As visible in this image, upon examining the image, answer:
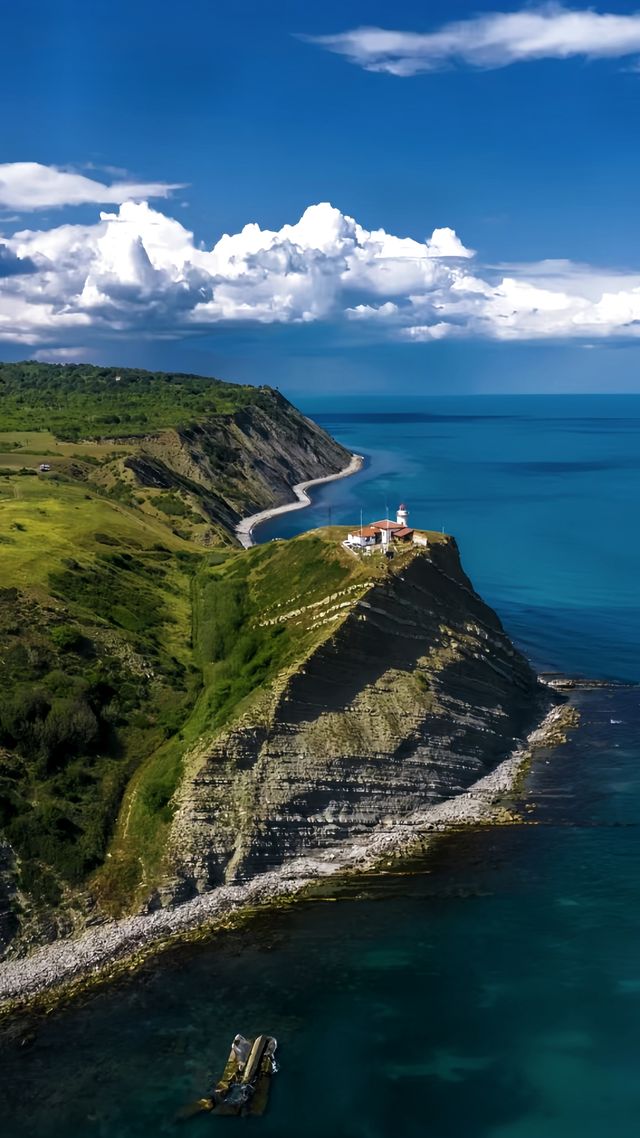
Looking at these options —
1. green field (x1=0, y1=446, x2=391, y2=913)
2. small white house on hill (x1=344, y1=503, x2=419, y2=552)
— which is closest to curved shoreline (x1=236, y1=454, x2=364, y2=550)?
green field (x1=0, y1=446, x2=391, y2=913)

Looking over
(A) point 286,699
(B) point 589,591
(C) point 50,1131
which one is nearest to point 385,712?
(A) point 286,699

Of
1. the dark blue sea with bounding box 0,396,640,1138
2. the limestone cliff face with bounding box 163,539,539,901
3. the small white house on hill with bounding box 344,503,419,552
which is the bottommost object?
the dark blue sea with bounding box 0,396,640,1138

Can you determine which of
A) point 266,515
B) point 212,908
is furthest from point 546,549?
point 212,908

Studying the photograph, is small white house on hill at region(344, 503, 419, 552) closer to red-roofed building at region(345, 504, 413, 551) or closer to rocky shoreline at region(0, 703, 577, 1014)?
red-roofed building at region(345, 504, 413, 551)

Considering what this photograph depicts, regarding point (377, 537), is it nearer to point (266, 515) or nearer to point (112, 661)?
point (112, 661)

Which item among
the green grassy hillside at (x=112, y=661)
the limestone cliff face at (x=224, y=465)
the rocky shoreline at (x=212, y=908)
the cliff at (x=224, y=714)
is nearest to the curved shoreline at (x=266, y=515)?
the limestone cliff face at (x=224, y=465)

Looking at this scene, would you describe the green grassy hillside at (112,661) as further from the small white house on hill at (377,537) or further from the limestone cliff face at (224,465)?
the limestone cliff face at (224,465)

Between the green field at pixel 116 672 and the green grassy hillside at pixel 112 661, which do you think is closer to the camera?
the green grassy hillside at pixel 112 661
